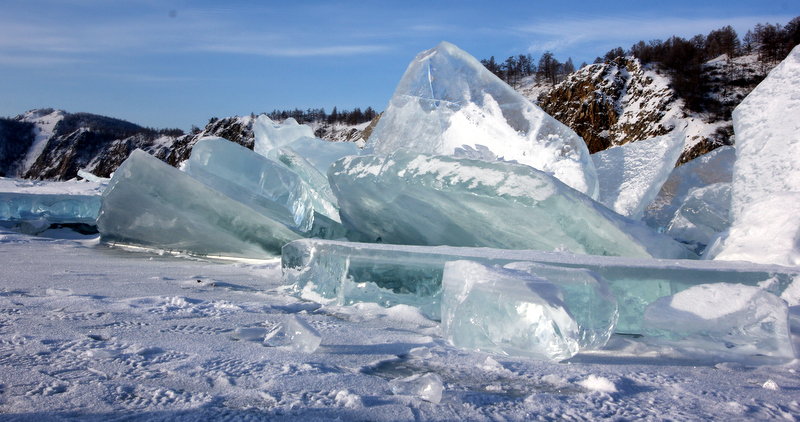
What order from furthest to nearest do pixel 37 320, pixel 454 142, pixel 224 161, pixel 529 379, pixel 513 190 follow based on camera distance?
pixel 224 161 → pixel 454 142 → pixel 513 190 → pixel 37 320 → pixel 529 379

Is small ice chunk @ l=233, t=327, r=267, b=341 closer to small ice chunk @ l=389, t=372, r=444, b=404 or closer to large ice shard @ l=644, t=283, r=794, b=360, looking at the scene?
small ice chunk @ l=389, t=372, r=444, b=404

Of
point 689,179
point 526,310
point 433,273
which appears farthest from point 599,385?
point 689,179

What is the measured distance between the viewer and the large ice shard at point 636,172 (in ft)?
11.2

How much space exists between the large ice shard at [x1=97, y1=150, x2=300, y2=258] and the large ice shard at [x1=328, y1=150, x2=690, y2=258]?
0.67 m

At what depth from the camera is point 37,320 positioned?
56.2 inches

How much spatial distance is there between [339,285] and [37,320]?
0.83 meters

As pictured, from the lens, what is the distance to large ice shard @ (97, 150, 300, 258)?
341 centimetres

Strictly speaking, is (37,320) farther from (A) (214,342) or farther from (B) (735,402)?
(B) (735,402)

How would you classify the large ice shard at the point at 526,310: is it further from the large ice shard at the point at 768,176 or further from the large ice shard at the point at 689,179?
the large ice shard at the point at 689,179

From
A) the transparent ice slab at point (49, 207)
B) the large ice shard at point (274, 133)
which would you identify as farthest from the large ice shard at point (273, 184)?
the transparent ice slab at point (49, 207)

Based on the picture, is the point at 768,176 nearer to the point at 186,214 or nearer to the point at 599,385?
the point at 599,385

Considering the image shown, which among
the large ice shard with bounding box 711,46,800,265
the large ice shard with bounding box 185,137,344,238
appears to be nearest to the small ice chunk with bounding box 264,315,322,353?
the large ice shard with bounding box 711,46,800,265

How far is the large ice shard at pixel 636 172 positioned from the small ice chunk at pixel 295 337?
242cm

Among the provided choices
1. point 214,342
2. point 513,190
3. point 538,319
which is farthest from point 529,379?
point 513,190
